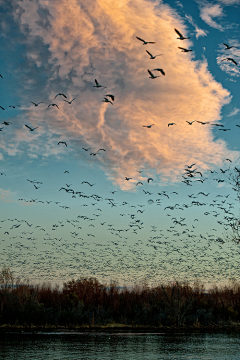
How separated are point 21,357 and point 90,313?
38935mm

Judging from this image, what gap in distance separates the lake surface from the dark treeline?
1605cm

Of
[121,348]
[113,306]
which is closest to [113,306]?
[113,306]

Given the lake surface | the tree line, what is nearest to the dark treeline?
the tree line

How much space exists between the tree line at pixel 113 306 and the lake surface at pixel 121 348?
52.5 ft

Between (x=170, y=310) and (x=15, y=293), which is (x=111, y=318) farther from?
(x=15, y=293)

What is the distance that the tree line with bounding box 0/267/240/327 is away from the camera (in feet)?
219

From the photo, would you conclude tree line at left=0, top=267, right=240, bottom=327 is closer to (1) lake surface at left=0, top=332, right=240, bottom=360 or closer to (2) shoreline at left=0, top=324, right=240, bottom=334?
(2) shoreline at left=0, top=324, right=240, bottom=334

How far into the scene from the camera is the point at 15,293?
68.2m

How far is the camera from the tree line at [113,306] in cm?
6662

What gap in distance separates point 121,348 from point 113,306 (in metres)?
33.1

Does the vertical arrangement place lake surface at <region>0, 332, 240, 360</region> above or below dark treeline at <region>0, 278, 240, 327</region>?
above

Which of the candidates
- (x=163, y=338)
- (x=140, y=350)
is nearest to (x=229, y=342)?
(x=163, y=338)

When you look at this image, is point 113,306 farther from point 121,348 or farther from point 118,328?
point 121,348

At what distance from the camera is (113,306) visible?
75.6 m
